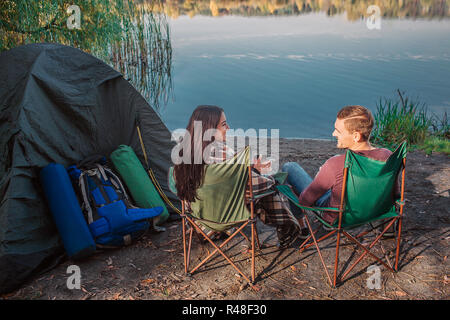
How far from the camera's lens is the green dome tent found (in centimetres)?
272

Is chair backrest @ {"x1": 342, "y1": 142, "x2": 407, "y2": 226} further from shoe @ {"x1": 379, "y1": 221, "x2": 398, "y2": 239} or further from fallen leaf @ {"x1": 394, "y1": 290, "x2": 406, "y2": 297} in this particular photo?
shoe @ {"x1": 379, "y1": 221, "x2": 398, "y2": 239}

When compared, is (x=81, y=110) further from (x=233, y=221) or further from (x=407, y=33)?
(x=407, y=33)

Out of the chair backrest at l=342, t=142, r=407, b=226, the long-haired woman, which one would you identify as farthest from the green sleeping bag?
the chair backrest at l=342, t=142, r=407, b=226

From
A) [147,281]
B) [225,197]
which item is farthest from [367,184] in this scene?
[147,281]

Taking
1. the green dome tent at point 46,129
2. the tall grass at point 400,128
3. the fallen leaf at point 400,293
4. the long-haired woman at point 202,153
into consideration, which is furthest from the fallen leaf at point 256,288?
the tall grass at point 400,128

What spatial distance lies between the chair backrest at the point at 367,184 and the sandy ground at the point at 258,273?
1.58 feet

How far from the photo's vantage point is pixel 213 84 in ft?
35.3

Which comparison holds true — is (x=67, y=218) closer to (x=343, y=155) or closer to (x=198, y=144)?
(x=198, y=144)

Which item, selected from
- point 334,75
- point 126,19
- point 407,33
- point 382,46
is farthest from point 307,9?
point 126,19

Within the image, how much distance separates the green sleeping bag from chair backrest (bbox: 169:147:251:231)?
95 centimetres

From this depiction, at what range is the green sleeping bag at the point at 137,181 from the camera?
3482 mm

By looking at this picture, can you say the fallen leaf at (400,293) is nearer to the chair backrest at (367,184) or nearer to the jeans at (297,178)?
the chair backrest at (367,184)

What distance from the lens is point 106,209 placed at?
306 centimetres

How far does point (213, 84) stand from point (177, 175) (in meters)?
8.47
